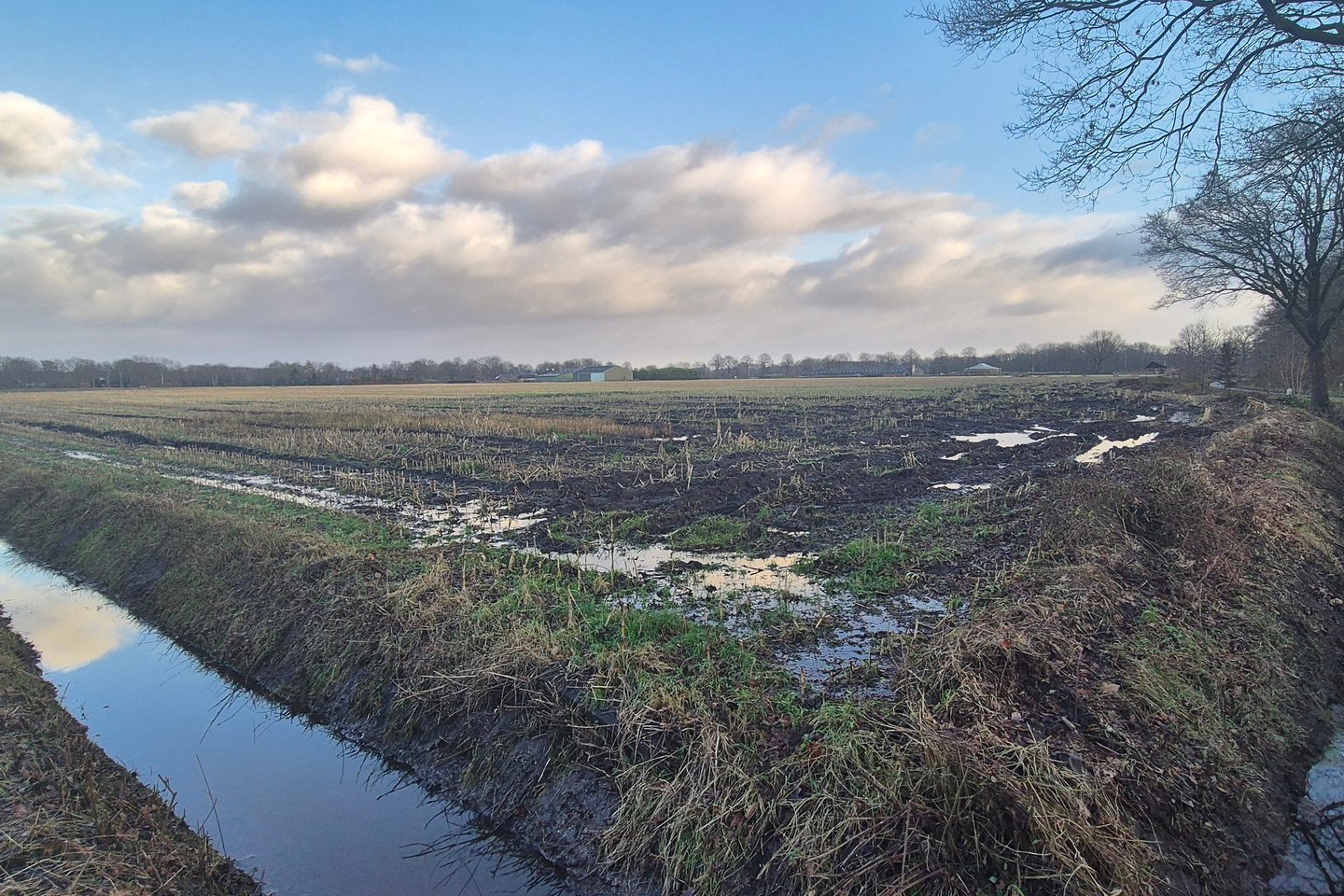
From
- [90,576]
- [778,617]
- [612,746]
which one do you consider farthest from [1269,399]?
[90,576]

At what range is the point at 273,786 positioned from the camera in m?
6.45

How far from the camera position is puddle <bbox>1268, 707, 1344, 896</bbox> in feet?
15.0

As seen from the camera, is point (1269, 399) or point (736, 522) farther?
point (1269, 399)

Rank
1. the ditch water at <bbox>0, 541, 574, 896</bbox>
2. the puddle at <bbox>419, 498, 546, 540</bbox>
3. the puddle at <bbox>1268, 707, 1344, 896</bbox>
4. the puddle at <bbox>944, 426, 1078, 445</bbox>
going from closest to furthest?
the puddle at <bbox>1268, 707, 1344, 896</bbox> → the ditch water at <bbox>0, 541, 574, 896</bbox> → the puddle at <bbox>419, 498, 546, 540</bbox> → the puddle at <bbox>944, 426, 1078, 445</bbox>

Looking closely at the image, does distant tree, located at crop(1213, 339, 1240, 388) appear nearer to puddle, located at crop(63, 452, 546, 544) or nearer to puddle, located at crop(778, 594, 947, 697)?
puddle, located at crop(778, 594, 947, 697)

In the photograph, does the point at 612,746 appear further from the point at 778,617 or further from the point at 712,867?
the point at 778,617

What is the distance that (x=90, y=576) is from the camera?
41.5 ft

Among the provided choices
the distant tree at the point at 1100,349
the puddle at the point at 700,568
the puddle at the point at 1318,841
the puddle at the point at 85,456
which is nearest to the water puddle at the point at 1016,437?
the puddle at the point at 700,568

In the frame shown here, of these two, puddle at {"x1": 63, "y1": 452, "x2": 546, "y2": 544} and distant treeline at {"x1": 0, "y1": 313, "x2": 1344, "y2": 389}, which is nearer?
puddle at {"x1": 63, "y1": 452, "x2": 546, "y2": 544}

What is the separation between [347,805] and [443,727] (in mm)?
1025

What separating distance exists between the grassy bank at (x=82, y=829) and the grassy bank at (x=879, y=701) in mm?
1866

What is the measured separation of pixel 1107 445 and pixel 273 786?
27701 mm

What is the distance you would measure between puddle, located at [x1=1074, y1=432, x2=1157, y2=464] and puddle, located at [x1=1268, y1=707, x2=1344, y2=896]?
16.5 metres

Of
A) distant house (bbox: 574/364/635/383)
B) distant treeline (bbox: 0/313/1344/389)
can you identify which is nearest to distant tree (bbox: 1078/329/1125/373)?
distant treeline (bbox: 0/313/1344/389)
